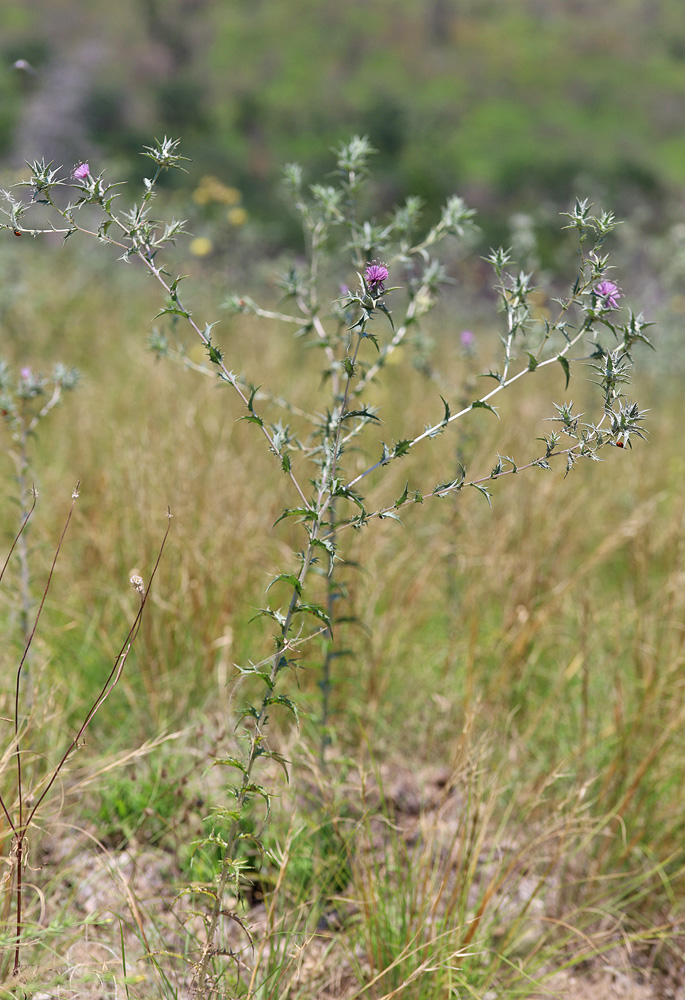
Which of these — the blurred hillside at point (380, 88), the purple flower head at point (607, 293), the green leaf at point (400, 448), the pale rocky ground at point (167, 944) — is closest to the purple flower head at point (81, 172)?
the green leaf at point (400, 448)

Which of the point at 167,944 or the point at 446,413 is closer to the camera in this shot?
the point at 446,413

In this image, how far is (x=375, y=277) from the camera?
3.12 feet

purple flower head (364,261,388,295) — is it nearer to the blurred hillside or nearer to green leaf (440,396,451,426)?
green leaf (440,396,451,426)

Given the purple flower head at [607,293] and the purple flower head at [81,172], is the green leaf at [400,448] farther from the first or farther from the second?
the purple flower head at [81,172]

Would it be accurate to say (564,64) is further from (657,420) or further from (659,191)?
(657,420)

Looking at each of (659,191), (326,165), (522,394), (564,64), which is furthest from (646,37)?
(522,394)

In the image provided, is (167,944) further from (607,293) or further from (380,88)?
(380,88)

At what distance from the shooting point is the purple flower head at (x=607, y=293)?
1.06 m

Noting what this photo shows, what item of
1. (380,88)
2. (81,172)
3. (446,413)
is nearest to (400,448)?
(446,413)

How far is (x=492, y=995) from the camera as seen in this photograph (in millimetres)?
1458

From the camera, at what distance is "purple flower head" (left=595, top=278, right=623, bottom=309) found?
1.06m

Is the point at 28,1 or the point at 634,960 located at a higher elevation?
the point at 28,1

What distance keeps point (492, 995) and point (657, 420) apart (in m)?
3.70

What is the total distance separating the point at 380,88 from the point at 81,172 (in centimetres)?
2599
